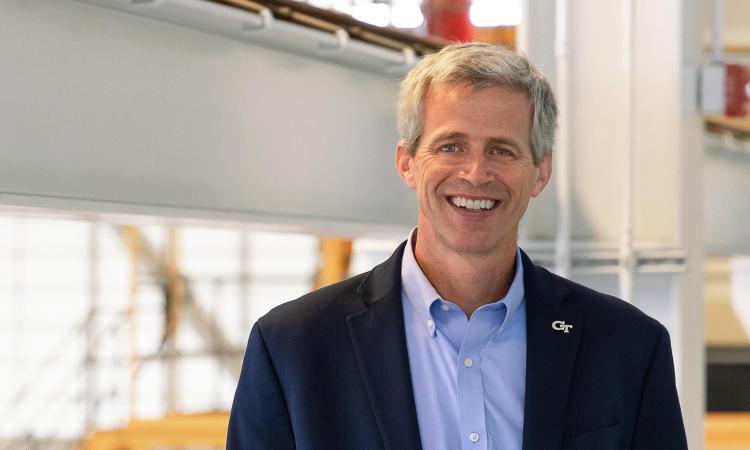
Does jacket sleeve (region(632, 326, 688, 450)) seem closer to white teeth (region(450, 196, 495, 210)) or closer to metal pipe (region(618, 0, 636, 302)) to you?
white teeth (region(450, 196, 495, 210))

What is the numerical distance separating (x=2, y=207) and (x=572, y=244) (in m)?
3.03

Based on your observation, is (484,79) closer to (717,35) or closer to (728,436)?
(717,35)

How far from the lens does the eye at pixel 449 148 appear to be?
2203 mm

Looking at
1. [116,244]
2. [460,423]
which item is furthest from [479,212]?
[116,244]

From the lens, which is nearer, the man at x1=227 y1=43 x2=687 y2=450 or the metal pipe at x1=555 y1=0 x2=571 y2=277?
the man at x1=227 y1=43 x2=687 y2=450

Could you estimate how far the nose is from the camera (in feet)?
7.06

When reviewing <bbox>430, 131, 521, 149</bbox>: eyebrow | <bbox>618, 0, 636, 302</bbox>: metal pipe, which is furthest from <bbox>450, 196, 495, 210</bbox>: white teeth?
<bbox>618, 0, 636, 302</bbox>: metal pipe

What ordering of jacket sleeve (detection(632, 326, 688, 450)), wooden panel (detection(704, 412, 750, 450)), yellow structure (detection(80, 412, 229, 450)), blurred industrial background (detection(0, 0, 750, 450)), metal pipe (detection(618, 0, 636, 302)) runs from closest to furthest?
jacket sleeve (detection(632, 326, 688, 450)) → blurred industrial background (detection(0, 0, 750, 450)) → metal pipe (detection(618, 0, 636, 302)) → wooden panel (detection(704, 412, 750, 450)) → yellow structure (detection(80, 412, 229, 450))

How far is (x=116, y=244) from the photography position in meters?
20.1

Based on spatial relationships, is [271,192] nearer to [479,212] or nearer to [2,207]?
[2,207]

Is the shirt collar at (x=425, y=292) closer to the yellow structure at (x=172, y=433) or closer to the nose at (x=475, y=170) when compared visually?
the nose at (x=475, y=170)

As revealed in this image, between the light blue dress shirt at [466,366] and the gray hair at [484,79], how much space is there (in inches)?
9.4

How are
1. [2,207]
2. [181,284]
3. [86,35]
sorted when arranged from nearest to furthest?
[2,207], [86,35], [181,284]

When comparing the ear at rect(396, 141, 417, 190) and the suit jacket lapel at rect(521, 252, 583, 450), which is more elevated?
the ear at rect(396, 141, 417, 190)
